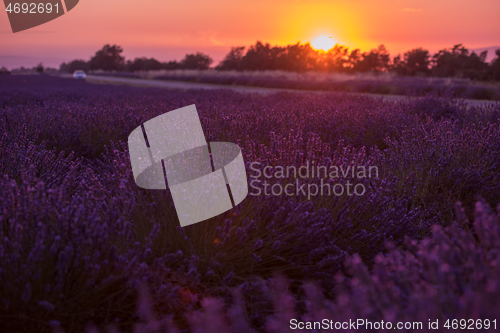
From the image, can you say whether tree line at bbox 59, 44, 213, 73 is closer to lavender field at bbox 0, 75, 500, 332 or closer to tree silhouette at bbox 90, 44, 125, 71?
tree silhouette at bbox 90, 44, 125, 71

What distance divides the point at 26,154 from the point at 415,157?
352cm

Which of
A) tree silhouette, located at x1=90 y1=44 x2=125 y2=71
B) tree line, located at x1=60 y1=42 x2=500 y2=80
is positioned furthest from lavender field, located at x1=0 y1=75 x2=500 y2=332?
tree silhouette, located at x1=90 y1=44 x2=125 y2=71

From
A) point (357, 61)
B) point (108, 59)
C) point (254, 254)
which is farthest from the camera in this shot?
point (108, 59)

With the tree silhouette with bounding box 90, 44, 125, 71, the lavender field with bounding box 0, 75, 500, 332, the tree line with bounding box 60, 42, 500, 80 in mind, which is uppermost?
the tree silhouette with bounding box 90, 44, 125, 71

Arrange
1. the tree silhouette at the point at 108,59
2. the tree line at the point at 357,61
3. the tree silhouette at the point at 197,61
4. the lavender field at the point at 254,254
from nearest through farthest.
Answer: the lavender field at the point at 254,254
the tree line at the point at 357,61
the tree silhouette at the point at 197,61
the tree silhouette at the point at 108,59

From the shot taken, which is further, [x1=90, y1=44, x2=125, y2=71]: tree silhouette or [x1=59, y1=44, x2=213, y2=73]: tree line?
[x1=90, y1=44, x2=125, y2=71]: tree silhouette

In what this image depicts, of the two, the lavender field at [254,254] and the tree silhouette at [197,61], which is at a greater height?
the tree silhouette at [197,61]

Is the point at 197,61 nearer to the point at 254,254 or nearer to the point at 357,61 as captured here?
the point at 357,61

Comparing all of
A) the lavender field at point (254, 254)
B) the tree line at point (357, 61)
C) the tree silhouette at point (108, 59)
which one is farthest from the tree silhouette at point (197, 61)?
the lavender field at point (254, 254)

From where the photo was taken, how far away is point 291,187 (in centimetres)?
246

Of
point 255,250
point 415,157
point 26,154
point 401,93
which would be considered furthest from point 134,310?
point 401,93

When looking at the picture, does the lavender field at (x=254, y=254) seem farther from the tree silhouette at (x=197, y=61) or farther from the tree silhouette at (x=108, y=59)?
the tree silhouette at (x=108, y=59)

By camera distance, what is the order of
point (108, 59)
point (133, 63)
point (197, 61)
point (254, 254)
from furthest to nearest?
point (108, 59) < point (133, 63) < point (197, 61) < point (254, 254)

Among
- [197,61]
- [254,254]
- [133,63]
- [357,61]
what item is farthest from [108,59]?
[254,254]
